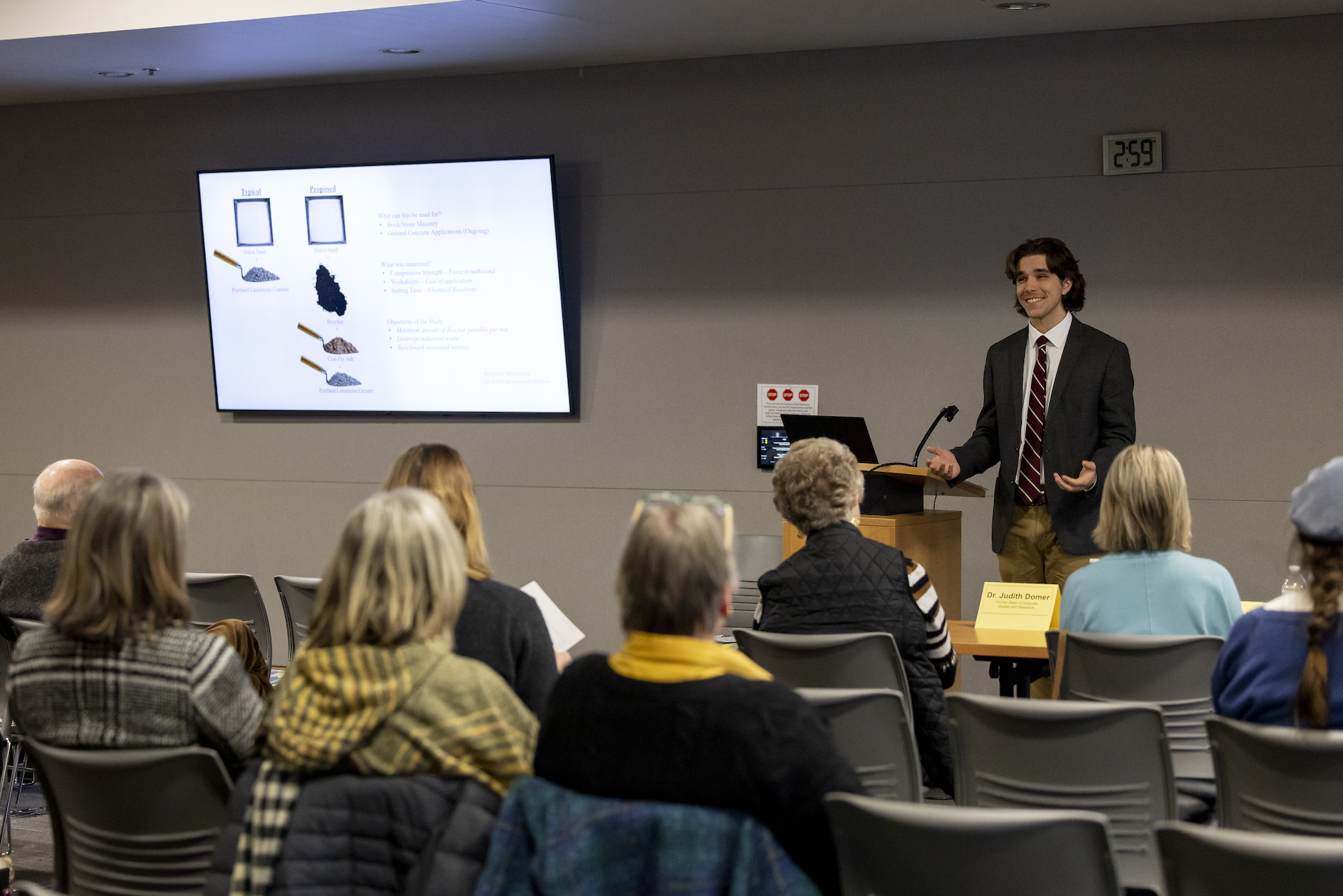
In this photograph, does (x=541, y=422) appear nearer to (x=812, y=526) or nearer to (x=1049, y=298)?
(x=1049, y=298)

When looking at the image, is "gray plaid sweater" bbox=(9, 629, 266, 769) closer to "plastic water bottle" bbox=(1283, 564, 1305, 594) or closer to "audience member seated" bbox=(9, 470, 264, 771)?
"audience member seated" bbox=(9, 470, 264, 771)

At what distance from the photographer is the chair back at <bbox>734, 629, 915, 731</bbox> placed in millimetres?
3125

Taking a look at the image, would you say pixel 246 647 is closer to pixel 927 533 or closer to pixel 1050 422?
pixel 927 533

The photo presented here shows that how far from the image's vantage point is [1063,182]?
19.4 ft

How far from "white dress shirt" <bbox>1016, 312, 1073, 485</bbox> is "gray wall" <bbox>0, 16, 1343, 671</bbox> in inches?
36.1

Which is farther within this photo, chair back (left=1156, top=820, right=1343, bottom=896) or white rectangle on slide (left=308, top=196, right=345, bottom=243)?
white rectangle on slide (left=308, top=196, right=345, bottom=243)

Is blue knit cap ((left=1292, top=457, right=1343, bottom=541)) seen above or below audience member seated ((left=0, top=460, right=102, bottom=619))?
above

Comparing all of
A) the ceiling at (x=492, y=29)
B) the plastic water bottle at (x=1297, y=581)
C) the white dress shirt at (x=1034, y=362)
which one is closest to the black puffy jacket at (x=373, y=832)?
the plastic water bottle at (x=1297, y=581)

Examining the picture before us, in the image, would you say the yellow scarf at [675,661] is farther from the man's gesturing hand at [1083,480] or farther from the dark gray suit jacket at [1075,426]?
the dark gray suit jacket at [1075,426]

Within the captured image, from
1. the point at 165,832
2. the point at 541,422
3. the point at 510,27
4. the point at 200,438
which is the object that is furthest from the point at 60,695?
the point at 200,438

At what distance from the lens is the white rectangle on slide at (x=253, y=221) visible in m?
7.16

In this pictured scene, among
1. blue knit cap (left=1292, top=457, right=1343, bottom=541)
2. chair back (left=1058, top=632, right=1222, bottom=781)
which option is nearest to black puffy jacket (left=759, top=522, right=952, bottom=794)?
chair back (left=1058, top=632, right=1222, bottom=781)

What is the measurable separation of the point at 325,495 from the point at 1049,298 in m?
Answer: 4.22

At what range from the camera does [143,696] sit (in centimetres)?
231
